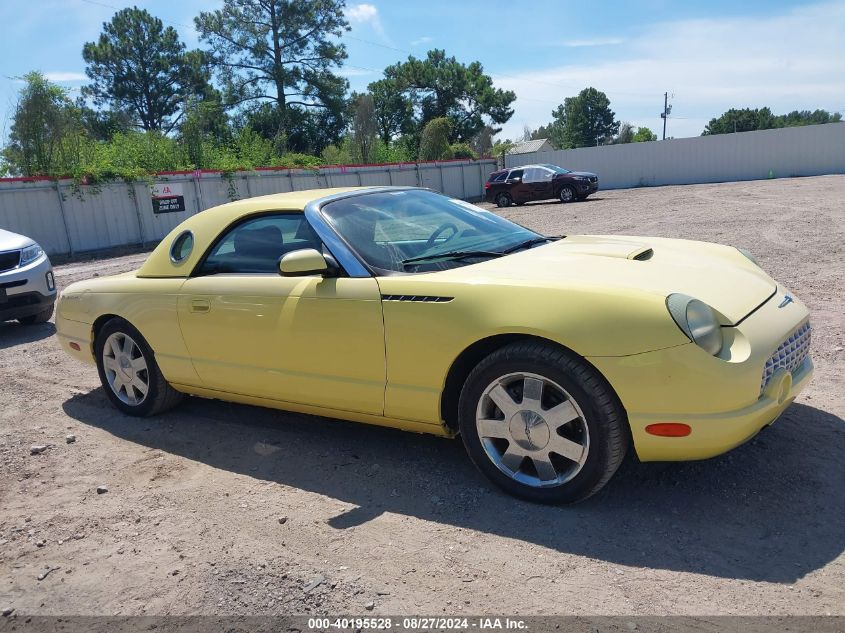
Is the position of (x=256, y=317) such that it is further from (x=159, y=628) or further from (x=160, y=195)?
(x=160, y=195)

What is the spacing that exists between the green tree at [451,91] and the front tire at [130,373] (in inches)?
2200

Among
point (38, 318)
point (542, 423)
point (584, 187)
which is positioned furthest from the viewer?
point (584, 187)

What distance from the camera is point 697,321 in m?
2.78

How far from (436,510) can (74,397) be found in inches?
139

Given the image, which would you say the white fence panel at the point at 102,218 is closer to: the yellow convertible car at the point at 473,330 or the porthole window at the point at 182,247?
the yellow convertible car at the point at 473,330

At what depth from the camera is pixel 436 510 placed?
3.16 metres

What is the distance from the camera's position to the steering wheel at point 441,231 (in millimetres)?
3781

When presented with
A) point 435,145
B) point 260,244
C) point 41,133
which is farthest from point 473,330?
point 435,145

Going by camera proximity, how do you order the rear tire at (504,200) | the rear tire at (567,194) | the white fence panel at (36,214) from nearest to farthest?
the white fence panel at (36,214)
the rear tire at (567,194)
the rear tire at (504,200)

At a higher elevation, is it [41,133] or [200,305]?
[41,133]

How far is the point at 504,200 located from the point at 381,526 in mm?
25646

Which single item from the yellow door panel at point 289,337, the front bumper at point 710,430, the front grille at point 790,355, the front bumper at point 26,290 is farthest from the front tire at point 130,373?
the front grille at point 790,355

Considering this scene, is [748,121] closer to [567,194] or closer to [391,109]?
[391,109]

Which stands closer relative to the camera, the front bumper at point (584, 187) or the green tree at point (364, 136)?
the front bumper at point (584, 187)
